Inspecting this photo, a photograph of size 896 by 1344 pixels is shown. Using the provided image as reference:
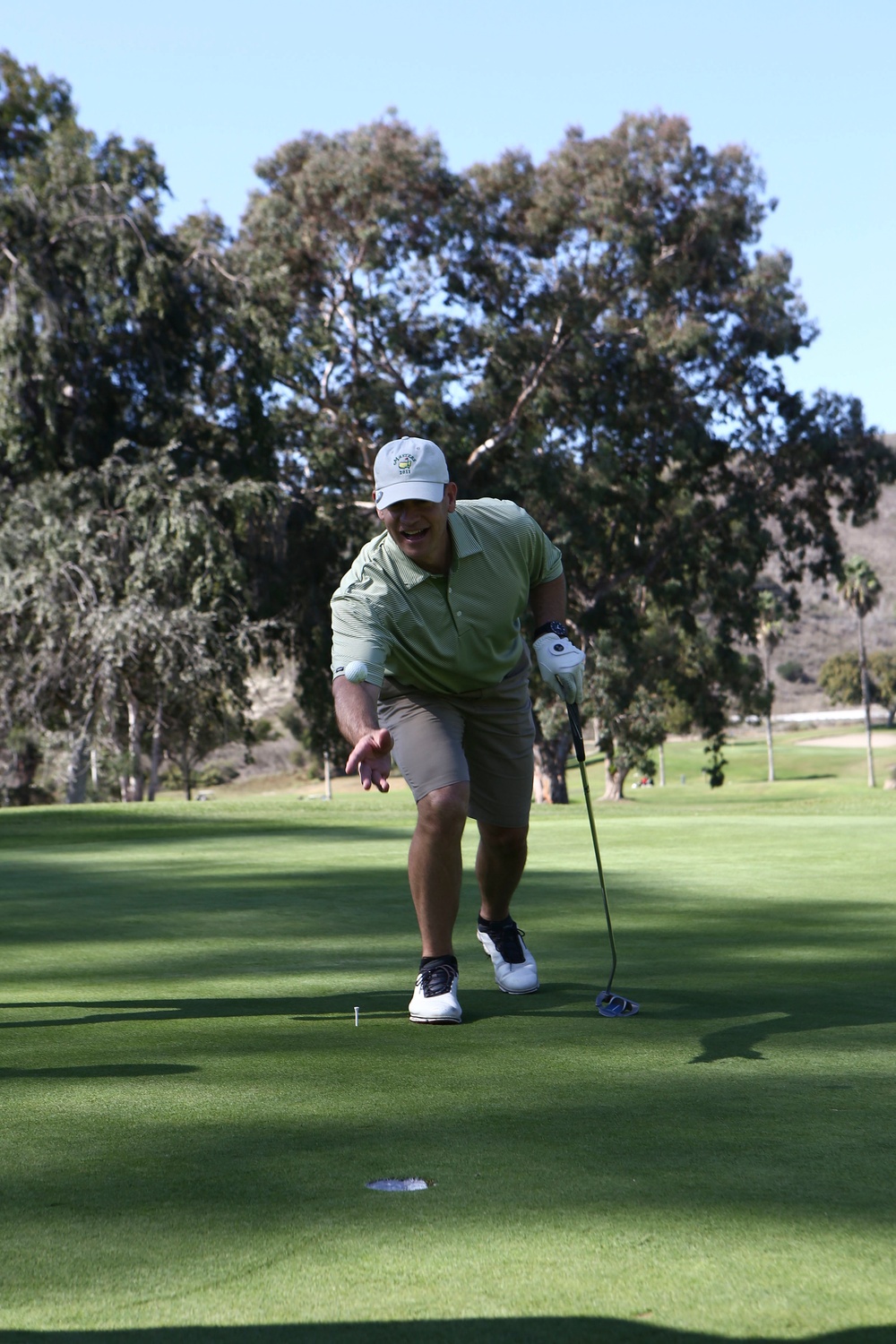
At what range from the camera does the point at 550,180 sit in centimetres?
3491

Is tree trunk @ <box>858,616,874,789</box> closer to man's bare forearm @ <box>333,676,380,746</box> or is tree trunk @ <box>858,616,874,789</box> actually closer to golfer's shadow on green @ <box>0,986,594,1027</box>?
golfer's shadow on green @ <box>0,986,594,1027</box>

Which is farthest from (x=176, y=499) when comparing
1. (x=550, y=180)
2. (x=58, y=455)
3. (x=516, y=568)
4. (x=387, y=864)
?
(x=516, y=568)

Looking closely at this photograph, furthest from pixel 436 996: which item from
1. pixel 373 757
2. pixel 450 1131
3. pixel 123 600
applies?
pixel 123 600

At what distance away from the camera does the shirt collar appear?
4.91 m

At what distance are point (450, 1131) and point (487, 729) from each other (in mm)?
2312

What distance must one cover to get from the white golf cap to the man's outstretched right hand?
2.84 feet

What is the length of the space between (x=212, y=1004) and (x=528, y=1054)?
1.40 metres

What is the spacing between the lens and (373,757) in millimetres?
4117

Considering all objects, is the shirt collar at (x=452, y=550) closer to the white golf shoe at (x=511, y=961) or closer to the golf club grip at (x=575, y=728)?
the golf club grip at (x=575, y=728)

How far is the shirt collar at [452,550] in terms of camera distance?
A: 16.1ft

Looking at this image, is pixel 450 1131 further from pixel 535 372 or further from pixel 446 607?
pixel 535 372

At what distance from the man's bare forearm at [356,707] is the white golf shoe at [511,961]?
3.55 feet

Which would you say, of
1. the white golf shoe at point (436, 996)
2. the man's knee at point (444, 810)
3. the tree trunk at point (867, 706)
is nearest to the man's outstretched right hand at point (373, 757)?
the man's knee at point (444, 810)

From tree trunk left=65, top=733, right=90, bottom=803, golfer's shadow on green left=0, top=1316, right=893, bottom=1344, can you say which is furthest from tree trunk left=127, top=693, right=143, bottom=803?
golfer's shadow on green left=0, top=1316, right=893, bottom=1344
